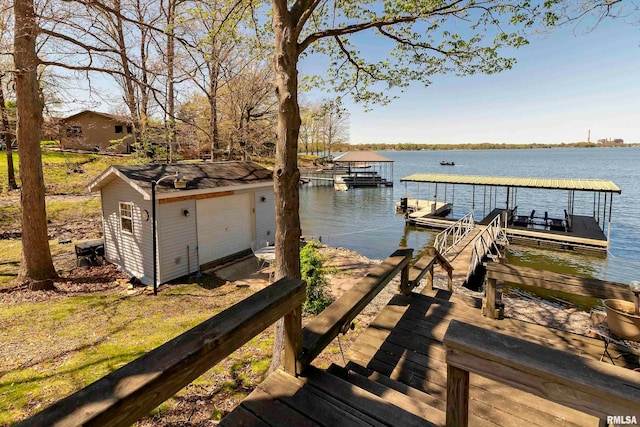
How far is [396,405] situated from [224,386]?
9.26 feet

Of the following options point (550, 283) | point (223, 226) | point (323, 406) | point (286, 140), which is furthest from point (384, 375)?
point (223, 226)

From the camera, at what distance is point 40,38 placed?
25.3 ft

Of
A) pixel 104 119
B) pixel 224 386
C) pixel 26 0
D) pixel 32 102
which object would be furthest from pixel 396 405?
pixel 104 119

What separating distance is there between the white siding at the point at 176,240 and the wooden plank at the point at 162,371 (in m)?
7.56

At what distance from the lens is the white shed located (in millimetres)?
8633

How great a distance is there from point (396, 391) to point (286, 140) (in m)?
2.66

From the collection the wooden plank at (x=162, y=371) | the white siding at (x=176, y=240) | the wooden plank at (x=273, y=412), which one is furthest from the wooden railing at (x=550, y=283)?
the white siding at (x=176, y=240)

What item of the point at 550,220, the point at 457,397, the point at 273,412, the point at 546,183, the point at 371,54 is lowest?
the point at 550,220

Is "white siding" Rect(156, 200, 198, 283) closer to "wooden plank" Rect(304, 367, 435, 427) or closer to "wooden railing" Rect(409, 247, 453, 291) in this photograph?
"wooden railing" Rect(409, 247, 453, 291)

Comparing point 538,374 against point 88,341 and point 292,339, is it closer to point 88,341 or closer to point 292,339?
point 292,339

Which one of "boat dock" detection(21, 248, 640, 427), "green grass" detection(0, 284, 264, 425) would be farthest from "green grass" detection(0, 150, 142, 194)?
"boat dock" detection(21, 248, 640, 427)

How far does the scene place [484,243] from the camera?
1373 cm

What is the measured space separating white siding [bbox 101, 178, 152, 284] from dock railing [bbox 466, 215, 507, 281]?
9403 mm

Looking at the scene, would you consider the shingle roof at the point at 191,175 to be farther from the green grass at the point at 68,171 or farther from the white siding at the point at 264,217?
the green grass at the point at 68,171
